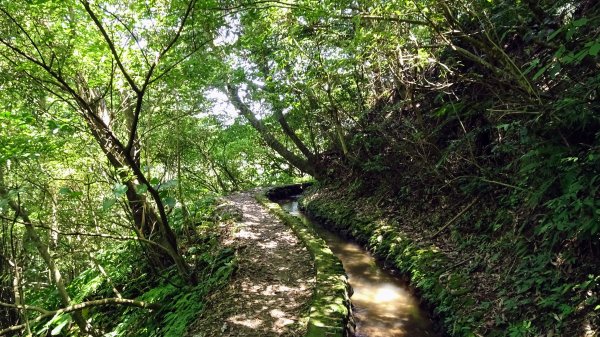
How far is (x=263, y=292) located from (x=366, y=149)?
7.32m

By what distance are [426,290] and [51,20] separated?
23.5 feet

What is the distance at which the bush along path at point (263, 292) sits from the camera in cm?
471

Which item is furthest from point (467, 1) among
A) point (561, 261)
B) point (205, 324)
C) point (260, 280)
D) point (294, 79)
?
point (294, 79)

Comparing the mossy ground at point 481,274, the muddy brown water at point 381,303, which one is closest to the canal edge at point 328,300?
the muddy brown water at point 381,303

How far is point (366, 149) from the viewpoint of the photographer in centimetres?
1196

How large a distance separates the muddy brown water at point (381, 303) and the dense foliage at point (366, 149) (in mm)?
478

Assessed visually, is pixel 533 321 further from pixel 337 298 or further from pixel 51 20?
pixel 51 20

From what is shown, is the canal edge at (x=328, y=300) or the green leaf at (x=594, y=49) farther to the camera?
the canal edge at (x=328, y=300)

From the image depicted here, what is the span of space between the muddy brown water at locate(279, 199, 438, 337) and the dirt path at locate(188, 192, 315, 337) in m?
1.00

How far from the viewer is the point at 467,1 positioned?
19.7 ft

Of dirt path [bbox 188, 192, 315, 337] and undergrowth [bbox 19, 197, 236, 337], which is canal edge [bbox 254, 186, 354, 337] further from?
undergrowth [bbox 19, 197, 236, 337]

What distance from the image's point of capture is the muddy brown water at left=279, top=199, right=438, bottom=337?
17.8 ft

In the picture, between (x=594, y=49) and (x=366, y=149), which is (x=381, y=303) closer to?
(x=594, y=49)

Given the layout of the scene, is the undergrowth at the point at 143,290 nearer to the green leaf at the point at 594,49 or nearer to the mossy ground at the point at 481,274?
the mossy ground at the point at 481,274
